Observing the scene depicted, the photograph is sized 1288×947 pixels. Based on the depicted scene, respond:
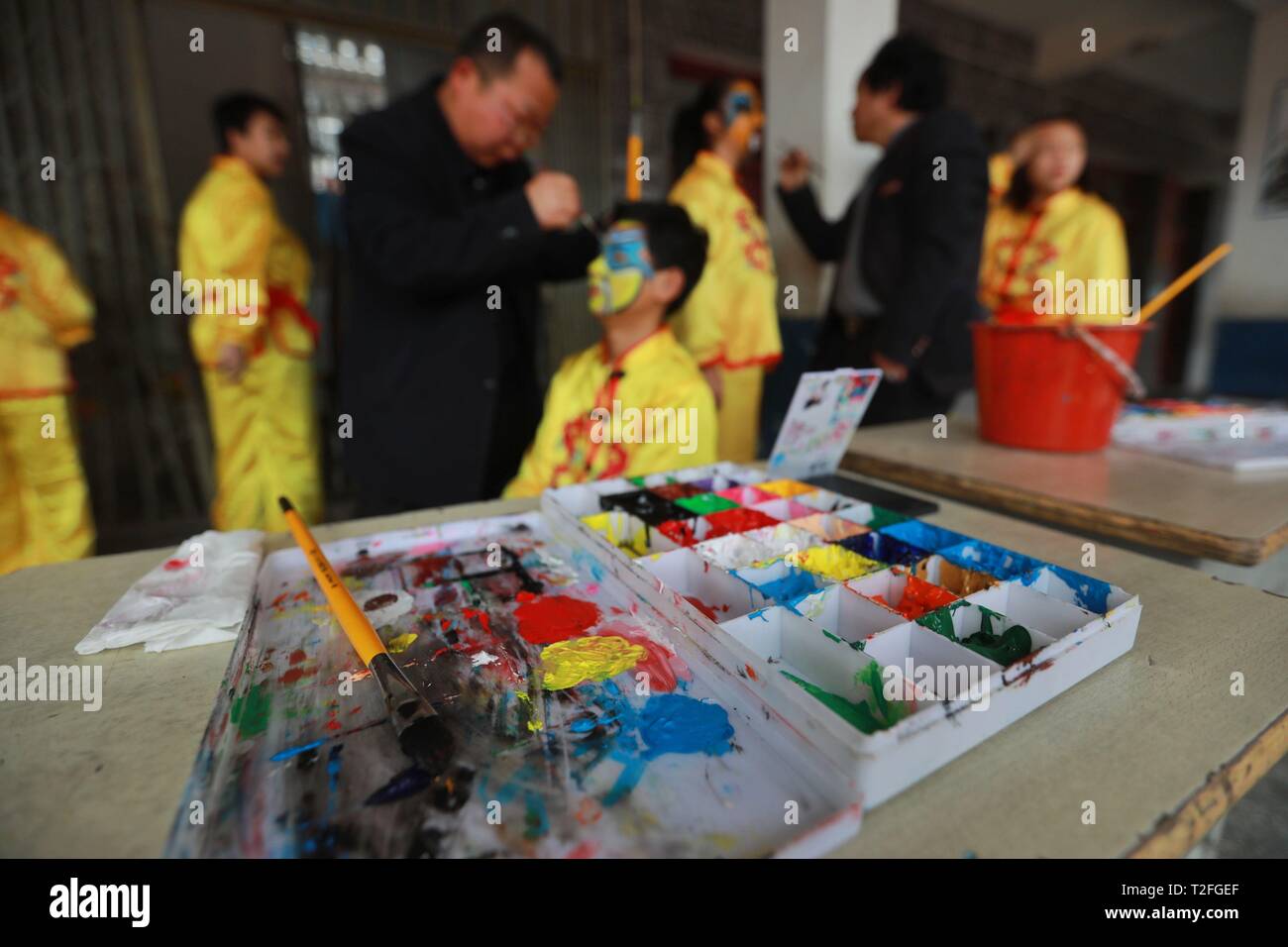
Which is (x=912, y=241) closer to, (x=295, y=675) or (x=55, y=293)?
(x=295, y=675)

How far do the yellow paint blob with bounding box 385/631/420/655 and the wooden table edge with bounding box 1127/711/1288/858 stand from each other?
611mm

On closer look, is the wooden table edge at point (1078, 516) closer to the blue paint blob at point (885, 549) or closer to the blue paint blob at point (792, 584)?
the blue paint blob at point (885, 549)

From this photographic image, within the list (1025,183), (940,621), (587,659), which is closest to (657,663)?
(587,659)

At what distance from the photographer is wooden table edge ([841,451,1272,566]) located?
90 centimetres

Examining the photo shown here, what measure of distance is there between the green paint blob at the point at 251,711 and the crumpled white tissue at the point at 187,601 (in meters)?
0.14

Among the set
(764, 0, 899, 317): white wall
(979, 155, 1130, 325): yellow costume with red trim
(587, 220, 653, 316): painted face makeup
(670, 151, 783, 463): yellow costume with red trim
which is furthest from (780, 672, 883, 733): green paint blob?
(764, 0, 899, 317): white wall

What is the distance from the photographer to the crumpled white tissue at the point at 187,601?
698mm

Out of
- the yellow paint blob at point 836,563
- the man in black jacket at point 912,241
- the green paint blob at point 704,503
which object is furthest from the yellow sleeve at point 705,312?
the yellow paint blob at point 836,563

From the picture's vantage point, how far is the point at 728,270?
239cm

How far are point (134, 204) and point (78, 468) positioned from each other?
128 cm

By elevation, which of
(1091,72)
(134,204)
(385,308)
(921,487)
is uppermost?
(1091,72)

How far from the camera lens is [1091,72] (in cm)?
596
